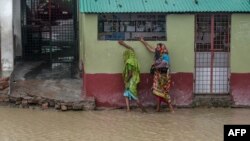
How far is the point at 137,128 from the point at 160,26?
309cm

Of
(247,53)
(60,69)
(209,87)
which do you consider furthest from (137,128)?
(60,69)

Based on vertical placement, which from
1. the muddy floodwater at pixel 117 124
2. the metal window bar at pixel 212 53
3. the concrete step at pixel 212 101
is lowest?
the muddy floodwater at pixel 117 124

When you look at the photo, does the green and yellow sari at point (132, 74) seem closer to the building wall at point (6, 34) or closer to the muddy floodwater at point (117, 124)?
the muddy floodwater at point (117, 124)

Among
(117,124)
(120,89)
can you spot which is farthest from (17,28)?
(117,124)

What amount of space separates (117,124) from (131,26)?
2.77 meters

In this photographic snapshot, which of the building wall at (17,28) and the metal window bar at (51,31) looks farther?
the metal window bar at (51,31)

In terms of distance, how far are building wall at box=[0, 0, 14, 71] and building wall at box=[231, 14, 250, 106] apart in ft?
18.1

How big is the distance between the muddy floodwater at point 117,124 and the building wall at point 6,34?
1.28 metres

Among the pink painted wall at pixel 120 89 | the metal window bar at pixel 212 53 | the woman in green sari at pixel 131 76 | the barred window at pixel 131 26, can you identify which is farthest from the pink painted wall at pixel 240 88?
the woman in green sari at pixel 131 76

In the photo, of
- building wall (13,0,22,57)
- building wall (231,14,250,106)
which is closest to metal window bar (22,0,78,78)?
building wall (13,0,22,57)

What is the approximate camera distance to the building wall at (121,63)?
13.2 meters

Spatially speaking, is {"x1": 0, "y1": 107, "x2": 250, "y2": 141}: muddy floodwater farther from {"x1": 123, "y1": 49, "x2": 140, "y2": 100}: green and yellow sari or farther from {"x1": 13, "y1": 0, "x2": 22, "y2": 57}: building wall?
{"x1": 13, "y1": 0, "x2": 22, "y2": 57}: building wall

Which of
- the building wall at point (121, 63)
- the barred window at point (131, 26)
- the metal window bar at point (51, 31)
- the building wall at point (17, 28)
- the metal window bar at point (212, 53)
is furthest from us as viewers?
the metal window bar at point (51, 31)

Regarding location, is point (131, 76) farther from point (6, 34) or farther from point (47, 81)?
point (6, 34)
